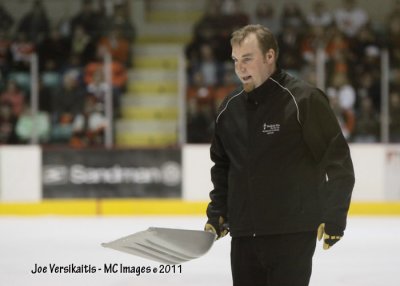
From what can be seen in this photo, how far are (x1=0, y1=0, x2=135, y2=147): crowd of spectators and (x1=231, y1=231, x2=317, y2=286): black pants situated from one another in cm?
726

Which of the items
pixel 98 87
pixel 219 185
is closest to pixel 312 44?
pixel 98 87

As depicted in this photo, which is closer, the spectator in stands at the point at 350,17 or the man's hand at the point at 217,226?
the man's hand at the point at 217,226

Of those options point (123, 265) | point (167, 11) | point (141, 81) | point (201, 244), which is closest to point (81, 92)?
point (141, 81)

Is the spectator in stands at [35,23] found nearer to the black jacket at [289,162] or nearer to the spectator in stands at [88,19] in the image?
the spectator in stands at [88,19]

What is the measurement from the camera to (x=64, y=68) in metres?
11.1

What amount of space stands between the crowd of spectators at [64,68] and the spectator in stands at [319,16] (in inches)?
106

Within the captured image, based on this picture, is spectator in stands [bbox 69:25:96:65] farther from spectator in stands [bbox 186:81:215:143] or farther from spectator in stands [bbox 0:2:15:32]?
spectator in stands [bbox 186:81:215:143]

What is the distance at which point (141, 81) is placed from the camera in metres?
11.7

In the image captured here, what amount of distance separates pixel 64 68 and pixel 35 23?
107 cm

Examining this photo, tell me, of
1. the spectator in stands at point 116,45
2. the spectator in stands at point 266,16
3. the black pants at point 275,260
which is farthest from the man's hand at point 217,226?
the spectator in stands at point 266,16

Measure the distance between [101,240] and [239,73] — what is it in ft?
13.7

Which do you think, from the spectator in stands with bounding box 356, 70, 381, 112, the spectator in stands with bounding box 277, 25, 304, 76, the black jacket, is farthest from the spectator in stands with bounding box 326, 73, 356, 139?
the black jacket

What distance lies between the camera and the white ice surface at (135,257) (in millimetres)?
4852

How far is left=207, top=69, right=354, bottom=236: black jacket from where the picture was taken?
2742 millimetres
